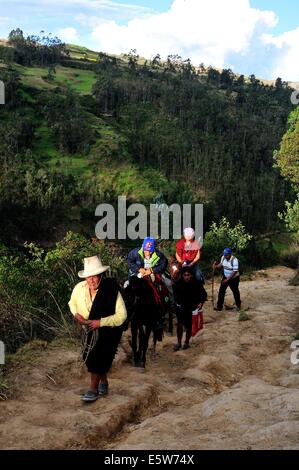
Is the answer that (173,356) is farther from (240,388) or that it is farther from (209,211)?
(209,211)

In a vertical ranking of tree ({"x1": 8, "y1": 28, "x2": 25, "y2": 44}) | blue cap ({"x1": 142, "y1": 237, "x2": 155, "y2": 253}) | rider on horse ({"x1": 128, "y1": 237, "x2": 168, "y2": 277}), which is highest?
tree ({"x1": 8, "y1": 28, "x2": 25, "y2": 44})

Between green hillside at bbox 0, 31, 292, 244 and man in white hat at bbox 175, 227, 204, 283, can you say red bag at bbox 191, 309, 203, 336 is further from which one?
green hillside at bbox 0, 31, 292, 244

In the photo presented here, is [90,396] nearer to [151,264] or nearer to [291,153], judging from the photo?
[151,264]

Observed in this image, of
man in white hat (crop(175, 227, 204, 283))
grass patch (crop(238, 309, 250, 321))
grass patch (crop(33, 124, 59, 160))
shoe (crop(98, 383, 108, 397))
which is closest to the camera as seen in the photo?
shoe (crop(98, 383, 108, 397))

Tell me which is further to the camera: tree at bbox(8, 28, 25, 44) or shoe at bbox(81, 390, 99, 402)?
tree at bbox(8, 28, 25, 44)

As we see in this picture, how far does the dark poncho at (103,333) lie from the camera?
6121 millimetres

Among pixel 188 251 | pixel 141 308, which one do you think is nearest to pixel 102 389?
pixel 141 308

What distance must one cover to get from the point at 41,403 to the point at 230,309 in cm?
756

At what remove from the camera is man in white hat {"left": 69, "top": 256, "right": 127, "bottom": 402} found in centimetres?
612

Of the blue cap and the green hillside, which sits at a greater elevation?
the green hillside

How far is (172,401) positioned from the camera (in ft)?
21.8

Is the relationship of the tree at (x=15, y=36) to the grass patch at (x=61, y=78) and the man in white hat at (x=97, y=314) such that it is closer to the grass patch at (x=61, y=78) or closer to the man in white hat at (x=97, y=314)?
the grass patch at (x=61, y=78)

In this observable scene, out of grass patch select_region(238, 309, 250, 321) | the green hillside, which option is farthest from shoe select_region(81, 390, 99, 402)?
the green hillside

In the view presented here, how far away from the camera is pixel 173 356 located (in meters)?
8.62
